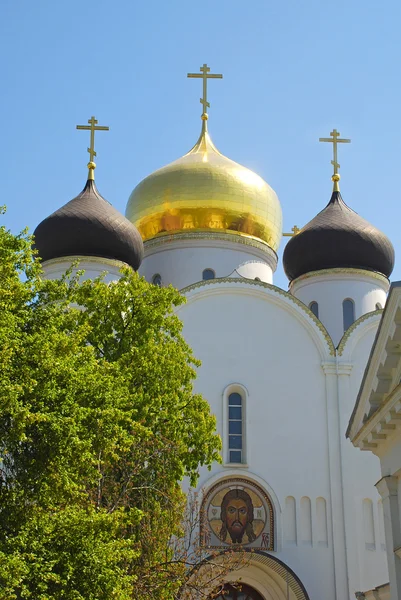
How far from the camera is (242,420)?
19047mm

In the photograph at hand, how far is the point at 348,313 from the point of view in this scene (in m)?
22.1

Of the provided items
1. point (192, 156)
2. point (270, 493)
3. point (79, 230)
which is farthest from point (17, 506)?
point (192, 156)

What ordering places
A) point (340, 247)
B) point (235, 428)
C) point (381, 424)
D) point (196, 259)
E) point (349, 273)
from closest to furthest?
1. point (381, 424)
2. point (235, 428)
3. point (349, 273)
4. point (340, 247)
5. point (196, 259)

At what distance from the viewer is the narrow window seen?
61.4ft

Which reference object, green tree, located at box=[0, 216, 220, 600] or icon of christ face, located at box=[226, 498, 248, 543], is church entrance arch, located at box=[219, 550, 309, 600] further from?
green tree, located at box=[0, 216, 220, 600]

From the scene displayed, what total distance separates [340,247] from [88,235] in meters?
6.07

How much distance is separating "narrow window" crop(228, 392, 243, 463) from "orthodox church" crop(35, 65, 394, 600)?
0.09 ft

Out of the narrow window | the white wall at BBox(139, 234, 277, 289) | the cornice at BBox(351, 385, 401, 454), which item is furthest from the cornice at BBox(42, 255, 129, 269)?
the cornice at BBox(351, 385, 401, 454)

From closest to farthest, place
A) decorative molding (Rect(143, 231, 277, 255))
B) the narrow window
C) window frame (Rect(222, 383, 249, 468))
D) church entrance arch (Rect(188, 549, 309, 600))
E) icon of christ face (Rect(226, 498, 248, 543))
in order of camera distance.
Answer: church entrance arch (Rect(188, 549, 309, 600))
icon of christ face (Rect(226, 498, 248, 543))
window frame (Rect(222, 383, 249, 468))
the narrow window
decorative molding (Rect(143, 231, 277, 255))

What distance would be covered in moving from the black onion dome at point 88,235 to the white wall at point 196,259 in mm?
2121

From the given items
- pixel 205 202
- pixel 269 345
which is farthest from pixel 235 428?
pixel 205 202

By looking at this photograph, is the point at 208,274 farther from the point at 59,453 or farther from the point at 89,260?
the point at 59,453

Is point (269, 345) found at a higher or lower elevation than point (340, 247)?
lower

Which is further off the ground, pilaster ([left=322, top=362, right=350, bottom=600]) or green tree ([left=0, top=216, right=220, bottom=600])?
pilaster ([left=322, top=362, right=350, bottom=600])
